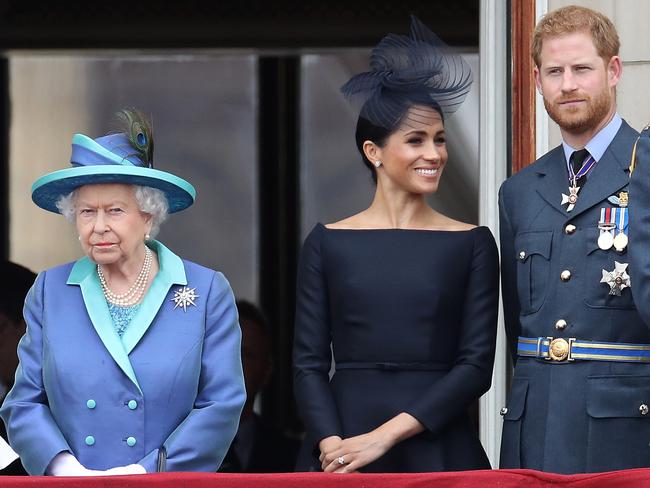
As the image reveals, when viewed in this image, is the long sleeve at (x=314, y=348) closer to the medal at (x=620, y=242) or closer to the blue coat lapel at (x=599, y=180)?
the blue coat lapel at (x=599, y=180)

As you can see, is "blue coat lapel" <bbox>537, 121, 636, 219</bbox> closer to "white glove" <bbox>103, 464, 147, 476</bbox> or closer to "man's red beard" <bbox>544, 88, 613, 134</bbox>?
"man's red beard" <bbox>544, 88, 613, 134</bbox>

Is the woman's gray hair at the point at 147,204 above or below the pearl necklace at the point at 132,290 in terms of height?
above

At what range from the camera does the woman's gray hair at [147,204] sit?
12.3 feet

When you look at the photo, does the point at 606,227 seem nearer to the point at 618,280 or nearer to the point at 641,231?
the point at 618,280

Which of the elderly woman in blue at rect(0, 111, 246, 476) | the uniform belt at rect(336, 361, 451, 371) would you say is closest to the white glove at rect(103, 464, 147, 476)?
the elderly woman in blue at rect(0, 111, 246, 476)

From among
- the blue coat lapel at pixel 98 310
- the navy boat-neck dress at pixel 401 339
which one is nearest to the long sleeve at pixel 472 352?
the navy boat-neck dress at pixel 401 339

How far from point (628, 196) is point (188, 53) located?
18.1 ft

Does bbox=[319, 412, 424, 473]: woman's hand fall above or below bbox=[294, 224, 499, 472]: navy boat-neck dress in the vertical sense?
below

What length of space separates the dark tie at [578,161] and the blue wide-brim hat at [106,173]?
96cm

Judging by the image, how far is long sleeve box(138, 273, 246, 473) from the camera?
11.9 feet

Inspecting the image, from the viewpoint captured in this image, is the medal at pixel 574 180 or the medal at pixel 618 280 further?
the medal at pixel 574 180

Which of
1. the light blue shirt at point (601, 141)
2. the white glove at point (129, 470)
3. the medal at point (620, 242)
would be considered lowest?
the white glove at point (129, 470)

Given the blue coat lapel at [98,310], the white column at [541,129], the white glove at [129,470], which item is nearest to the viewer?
the white glove at [129,470]

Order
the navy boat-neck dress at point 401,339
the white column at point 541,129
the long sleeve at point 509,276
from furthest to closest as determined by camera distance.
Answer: the white column at point 541,129
the long sleeve at point 509,276
the navy boat-neck dress at point 401,339
